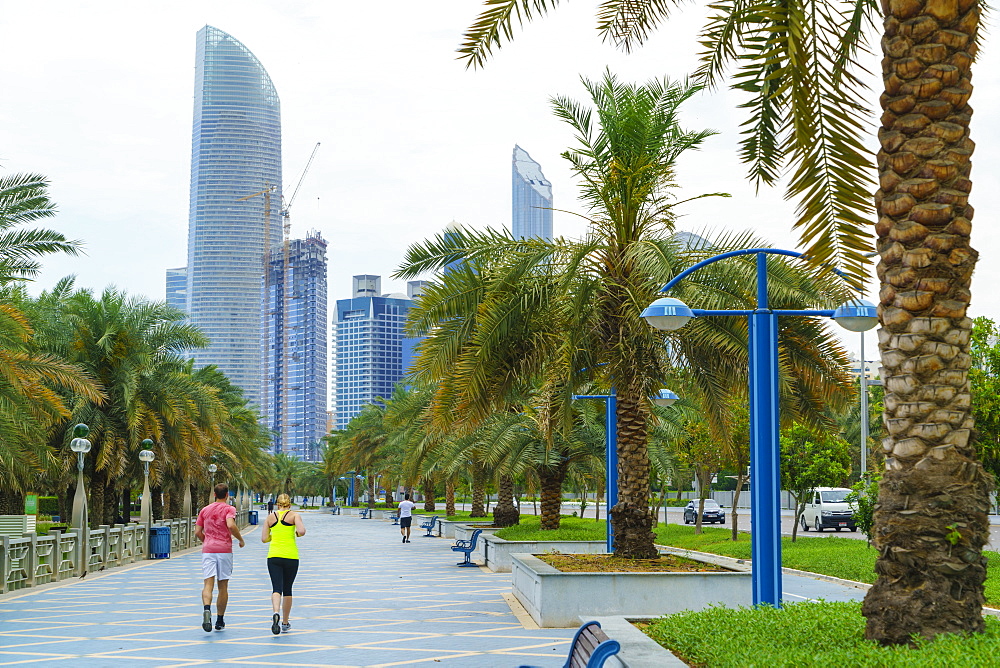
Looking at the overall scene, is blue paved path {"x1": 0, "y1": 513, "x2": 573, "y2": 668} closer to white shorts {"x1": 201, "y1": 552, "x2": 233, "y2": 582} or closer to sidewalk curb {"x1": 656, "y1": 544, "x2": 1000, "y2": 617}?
white shorts {"x1": 201, "y1": 552, "x2": 233, "y2": 582}

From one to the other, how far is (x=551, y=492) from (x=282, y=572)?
17.4m

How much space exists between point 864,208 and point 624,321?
7.66 m

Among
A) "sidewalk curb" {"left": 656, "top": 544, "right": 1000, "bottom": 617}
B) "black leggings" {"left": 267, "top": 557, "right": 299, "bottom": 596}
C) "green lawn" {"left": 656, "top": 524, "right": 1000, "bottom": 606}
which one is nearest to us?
"black leggings" {"left": 267, "top": 557, "right": 299, "bottom": 596}

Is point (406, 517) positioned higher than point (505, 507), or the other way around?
point (505, 507)

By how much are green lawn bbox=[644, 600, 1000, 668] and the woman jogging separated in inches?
214

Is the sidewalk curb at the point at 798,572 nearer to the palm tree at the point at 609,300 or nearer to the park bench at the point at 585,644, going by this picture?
the palm tree at the point at 609,300

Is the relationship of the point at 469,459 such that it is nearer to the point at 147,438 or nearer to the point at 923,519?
the point at 147,438

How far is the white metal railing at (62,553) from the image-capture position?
19156 millimetres

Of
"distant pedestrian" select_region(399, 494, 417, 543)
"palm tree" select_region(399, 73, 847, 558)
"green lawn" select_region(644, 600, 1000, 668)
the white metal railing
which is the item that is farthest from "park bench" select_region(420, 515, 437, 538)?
"green lawn" select_region(644, 600, 1000, 668)

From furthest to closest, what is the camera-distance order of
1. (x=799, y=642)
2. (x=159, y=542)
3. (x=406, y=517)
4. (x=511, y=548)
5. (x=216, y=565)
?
(x=406, y=517) → (x=159, y=542) → (x=511, y=548) → (x=216, y=565) → (x=799, y=642)

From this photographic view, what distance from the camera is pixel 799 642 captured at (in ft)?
23.6

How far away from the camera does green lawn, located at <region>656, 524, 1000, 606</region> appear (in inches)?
804

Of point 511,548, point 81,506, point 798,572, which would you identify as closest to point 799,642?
point 511,548

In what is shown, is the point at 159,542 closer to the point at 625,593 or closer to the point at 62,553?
the point at 62,553
